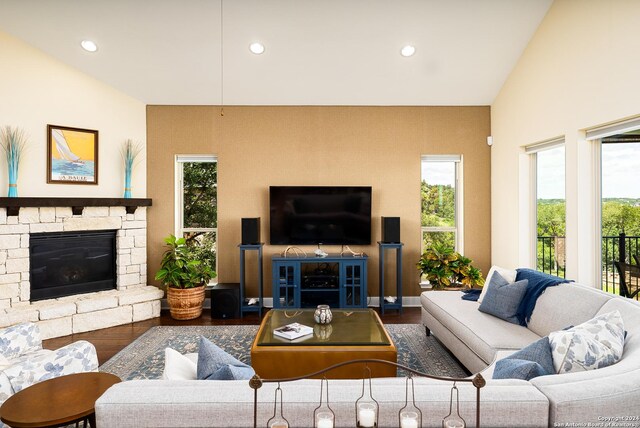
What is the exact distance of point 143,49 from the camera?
3998 mm

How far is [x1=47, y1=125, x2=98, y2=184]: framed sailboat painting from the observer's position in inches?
163

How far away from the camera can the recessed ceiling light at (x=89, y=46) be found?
3889 mm

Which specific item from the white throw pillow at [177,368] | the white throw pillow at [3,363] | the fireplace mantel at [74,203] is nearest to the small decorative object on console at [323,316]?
the white throw pillow at [177,368]

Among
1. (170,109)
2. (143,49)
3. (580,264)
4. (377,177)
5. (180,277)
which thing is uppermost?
(143,49)

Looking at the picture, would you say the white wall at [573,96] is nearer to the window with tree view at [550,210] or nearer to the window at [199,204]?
the window with tree view at [550,210]

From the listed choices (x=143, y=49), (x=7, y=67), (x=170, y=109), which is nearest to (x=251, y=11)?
(x=143, y=49)

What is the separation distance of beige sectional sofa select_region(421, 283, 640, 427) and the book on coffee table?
46.5 inches

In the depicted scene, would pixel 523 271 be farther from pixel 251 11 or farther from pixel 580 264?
pixel 251 11

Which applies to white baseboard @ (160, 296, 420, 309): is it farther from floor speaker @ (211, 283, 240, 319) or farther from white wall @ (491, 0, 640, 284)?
white wall @ (491, 0, 640, 284)

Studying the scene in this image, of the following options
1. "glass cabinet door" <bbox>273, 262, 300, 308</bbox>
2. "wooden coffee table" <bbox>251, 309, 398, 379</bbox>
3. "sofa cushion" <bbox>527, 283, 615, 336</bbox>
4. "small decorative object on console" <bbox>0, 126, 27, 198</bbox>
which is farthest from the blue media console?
"small decorative object on console" <bbox>0, 126, 27, 198</bbox>

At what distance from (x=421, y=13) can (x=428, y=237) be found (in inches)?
110

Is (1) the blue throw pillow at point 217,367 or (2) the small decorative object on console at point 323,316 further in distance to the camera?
(2) the small decorative object on console at point 323,316

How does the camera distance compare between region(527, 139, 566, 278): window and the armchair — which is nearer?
the armchair

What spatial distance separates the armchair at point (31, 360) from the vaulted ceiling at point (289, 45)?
292cm
